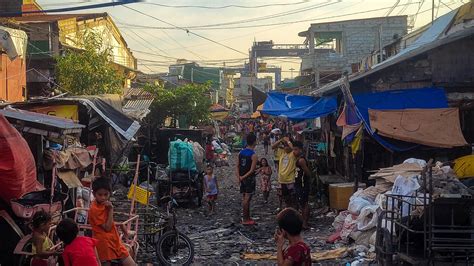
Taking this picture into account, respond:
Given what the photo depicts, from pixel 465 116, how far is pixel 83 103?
27.3ft

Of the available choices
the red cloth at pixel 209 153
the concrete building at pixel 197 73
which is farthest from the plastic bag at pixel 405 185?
the concrete building at pixel 197 73

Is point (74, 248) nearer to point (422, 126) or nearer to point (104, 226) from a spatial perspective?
point (104, 226)

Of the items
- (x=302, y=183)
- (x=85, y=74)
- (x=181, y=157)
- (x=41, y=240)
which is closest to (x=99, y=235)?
(x=41, y=240)

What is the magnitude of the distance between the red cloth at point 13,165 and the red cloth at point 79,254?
5.82 ft

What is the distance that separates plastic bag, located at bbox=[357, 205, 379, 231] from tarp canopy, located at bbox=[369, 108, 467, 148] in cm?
187

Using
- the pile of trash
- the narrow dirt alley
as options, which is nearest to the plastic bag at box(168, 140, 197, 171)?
the narrow dirt alley

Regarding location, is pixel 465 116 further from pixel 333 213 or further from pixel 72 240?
pixel 72 240

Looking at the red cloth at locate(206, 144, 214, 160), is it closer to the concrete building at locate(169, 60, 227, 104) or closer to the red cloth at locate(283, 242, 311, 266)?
the red cloth at locate(283, 242, 311, 266)

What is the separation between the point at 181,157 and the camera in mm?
14242

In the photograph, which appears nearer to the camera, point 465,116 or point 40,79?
point 465,116

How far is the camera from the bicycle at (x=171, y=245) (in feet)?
26.3

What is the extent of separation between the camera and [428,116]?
10922mm

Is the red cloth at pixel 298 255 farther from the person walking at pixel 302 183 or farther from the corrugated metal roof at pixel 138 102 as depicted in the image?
the corrugated metal roof at pixel 138 102

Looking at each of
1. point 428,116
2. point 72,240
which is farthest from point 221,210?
point 72,240
